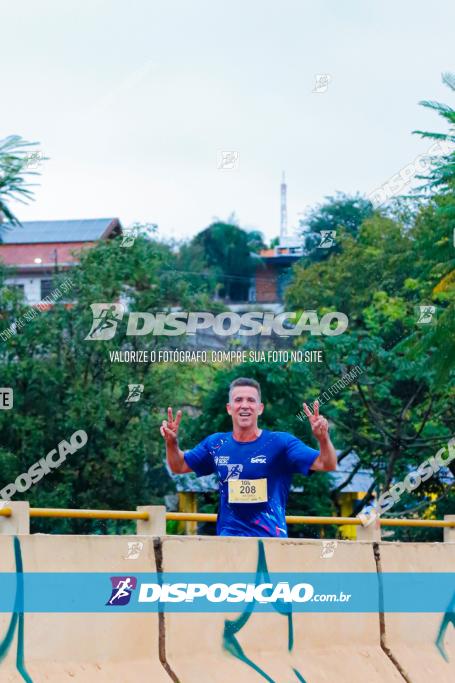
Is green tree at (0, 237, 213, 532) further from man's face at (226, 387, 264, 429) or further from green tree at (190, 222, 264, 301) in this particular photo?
green tree at (190, 222, 264, 301)

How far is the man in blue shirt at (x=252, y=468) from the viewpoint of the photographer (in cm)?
909

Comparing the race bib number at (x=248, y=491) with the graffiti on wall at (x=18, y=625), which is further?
the race bib number at (x=248, y=491)

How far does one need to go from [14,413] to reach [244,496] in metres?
25.4

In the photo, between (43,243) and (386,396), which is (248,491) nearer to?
(386,396)

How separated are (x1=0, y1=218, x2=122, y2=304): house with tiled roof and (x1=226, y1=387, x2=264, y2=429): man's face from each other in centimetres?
4713

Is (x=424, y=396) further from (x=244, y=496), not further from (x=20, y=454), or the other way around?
(x=244, y=496)

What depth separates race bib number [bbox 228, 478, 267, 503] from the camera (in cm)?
908

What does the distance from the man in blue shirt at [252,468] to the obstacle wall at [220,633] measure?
0.33 m

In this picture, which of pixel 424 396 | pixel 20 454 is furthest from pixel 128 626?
pixel 424 396

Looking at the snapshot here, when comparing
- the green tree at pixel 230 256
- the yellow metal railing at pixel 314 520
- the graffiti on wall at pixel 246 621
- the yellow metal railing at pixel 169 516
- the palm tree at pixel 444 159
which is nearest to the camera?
the yellow metal railing at pixel 169 516

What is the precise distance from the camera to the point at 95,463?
33.9 meters

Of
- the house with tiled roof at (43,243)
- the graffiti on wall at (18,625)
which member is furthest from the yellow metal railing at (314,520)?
the house with tiled roof at (43,243)

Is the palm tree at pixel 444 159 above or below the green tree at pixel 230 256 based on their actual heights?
below

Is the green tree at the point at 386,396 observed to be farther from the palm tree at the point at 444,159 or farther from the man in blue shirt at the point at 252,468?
the man in blue shirt at the point at 252,468
